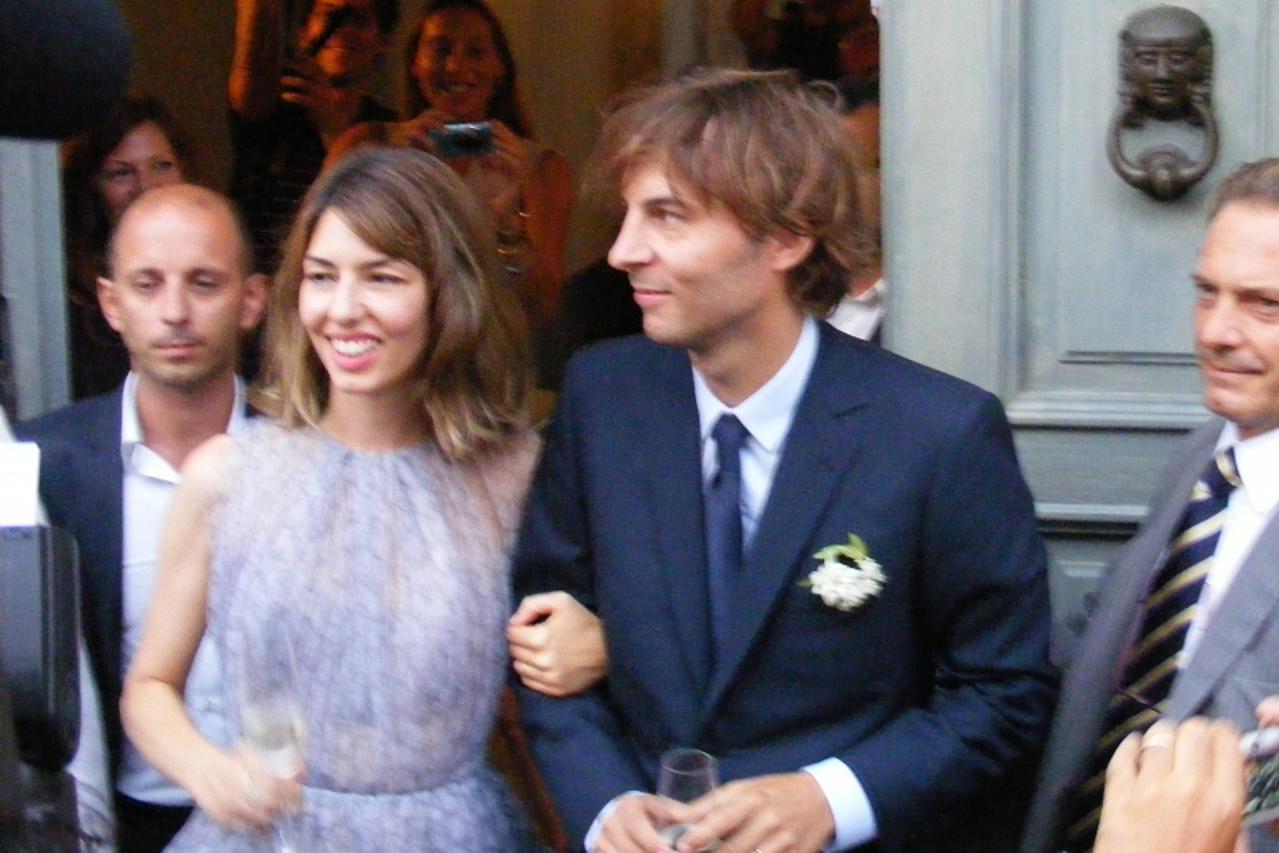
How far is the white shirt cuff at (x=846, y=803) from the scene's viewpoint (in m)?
3.02

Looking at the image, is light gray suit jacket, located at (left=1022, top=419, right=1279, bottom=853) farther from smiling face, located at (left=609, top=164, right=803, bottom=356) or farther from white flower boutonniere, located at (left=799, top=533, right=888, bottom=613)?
smiling face, located at (left=609, top=164, right=803, bottom=356)

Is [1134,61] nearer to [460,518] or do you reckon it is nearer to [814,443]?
[814,443]

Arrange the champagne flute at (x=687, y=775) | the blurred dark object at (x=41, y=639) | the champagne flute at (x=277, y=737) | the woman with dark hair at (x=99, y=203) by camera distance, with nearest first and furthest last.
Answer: the blurred dark object at (x=41, y=639) < the champagne flute at (x=687, y=775) < the champagne flute at (x=277, y=737) < the woman with dark hair at (x=99, y=203)

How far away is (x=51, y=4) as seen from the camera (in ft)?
7.10

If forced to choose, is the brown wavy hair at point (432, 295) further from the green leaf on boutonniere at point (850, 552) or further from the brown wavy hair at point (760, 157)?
the green leaf on boutonniere at point (850, 552)

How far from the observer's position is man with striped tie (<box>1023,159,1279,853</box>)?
2.90 m

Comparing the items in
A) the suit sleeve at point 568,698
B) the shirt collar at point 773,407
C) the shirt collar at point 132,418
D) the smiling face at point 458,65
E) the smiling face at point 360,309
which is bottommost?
the suit sleeve at point 568,698

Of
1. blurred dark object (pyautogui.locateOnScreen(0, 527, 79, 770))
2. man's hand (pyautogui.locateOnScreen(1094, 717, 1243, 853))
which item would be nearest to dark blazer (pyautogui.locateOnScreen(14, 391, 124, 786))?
blurred dark object (pyautogui.locateOnScreen(0, 527, 79, 770))

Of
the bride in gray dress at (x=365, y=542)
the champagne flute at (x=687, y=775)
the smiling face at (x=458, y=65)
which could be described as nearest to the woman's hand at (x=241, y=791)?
the bride in gray dress at (x=365, y=542)

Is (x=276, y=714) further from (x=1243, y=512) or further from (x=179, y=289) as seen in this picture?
(x=1243, y=512)

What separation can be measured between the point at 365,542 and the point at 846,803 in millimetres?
906

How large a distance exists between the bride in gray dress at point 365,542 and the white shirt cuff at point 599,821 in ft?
0.95

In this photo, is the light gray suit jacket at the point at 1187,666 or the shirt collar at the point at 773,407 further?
the shirt collar at the point at 773,407

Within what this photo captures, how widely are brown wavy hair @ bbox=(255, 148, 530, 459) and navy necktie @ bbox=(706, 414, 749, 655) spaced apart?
1.50 feet
